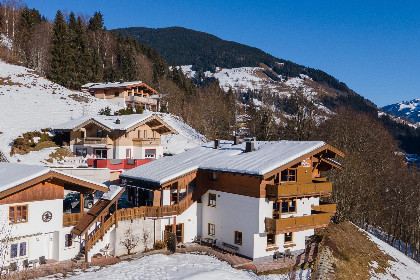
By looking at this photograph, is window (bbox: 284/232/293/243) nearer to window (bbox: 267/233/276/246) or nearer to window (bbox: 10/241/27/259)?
window (bbox: 267/233/276/246)

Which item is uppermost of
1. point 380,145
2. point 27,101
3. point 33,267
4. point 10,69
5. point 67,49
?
point 67,49

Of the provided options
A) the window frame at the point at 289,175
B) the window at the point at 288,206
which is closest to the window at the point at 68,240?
the window at the point at 288,206

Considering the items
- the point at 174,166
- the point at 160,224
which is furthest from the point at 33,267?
the point at 174,166

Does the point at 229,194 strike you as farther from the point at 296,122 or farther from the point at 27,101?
the point at 27,101

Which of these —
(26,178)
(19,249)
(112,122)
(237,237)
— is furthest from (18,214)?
(112,122)

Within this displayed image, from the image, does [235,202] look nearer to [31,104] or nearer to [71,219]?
[71,219]

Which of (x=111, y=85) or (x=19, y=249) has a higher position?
(x=111, y=85)

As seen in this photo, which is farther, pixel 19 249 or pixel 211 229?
pixel 211 229
